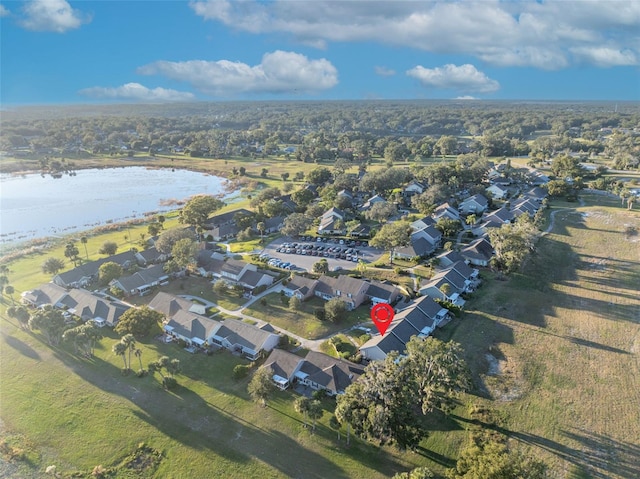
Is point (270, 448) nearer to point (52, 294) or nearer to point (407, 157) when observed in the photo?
point (52, 294)

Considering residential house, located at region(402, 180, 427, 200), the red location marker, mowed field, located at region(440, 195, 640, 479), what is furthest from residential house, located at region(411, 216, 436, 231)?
the red location marker

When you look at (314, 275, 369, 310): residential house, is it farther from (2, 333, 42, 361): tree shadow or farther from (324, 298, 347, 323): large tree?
(2, 333, 42, 361): tree shadow

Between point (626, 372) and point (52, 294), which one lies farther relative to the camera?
point (52, 294)

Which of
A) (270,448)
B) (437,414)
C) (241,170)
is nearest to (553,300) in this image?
(437,414)

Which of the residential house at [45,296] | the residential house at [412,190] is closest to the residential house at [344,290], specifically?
the residential house at [45,296]

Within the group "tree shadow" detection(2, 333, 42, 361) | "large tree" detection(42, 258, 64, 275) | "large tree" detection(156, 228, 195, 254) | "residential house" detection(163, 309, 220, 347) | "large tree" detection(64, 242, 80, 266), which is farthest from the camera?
"large tree" detection(156, 228, 195, 254)

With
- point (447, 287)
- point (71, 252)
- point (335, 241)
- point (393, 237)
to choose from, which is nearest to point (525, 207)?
point (393, 237)
